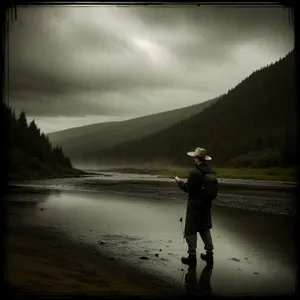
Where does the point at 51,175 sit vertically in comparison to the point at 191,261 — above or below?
above

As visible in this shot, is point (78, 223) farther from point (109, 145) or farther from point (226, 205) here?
point (226, 205)

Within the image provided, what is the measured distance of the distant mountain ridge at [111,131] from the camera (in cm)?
607

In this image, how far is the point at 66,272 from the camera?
4.83m

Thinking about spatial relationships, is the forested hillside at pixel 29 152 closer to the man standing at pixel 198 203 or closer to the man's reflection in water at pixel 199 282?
the man standing at pixel 198 203

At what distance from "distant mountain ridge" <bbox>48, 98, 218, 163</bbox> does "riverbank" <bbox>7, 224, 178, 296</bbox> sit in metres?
1.68

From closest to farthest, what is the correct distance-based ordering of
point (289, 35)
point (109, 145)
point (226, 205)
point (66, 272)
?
point (66, 272) → point (289, 35) → point (109, 145) → point (226, 205)

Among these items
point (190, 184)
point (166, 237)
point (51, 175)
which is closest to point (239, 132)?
point (190, 184)

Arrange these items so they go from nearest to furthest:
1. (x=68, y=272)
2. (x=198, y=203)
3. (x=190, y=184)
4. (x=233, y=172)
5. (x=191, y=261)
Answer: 1. (x=68, y=272)
2. (x=190, y=184)
3. (x=198, y=203)
4. (x=191, y=261)
5. (x=233, y=172)

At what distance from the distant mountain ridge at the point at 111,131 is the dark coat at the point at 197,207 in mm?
1286

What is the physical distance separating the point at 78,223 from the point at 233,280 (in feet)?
11.9

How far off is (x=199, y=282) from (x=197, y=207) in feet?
3.88

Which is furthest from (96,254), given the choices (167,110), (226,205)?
(226,205)

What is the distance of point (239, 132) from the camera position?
6344 mm

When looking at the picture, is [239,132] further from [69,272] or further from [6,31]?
[6,31]
